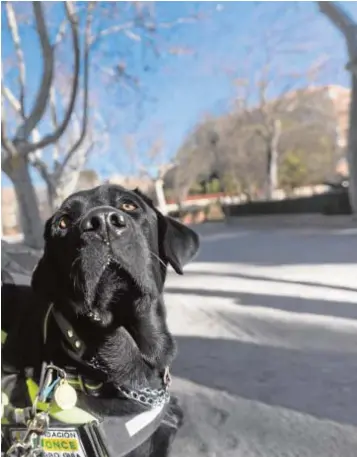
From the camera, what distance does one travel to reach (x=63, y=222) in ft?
2.58

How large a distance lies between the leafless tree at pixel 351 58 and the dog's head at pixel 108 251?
15.1 inches

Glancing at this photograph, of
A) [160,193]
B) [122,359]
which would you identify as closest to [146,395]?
[122,359]

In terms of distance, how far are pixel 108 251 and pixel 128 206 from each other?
14 centimetres

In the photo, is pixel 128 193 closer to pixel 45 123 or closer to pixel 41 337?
pixel 41 337

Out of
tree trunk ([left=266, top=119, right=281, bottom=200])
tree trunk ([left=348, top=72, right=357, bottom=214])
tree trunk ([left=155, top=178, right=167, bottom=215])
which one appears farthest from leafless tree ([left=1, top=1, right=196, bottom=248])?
tree trunk ([left=348, top=72, right=357, bottom=214])

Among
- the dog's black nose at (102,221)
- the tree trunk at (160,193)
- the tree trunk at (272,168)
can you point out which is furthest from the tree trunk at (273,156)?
the dog's black nose at (102,221)

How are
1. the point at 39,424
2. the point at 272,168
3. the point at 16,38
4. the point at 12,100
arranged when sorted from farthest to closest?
the point at 12,100 < the point at 16,38 < the point at 272,168 < the point at 39,424

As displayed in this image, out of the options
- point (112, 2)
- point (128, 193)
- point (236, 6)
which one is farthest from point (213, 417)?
point (112, 2)

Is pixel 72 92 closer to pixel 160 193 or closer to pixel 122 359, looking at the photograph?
pixel 160 193

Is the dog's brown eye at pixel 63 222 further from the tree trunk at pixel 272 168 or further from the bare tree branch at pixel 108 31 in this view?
the bare tree branch at pixel 108 31

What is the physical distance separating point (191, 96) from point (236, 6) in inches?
8.2

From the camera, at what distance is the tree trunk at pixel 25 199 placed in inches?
50.8

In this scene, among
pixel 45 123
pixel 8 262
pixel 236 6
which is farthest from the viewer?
pixel 45 123

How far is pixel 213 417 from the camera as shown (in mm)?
1100
